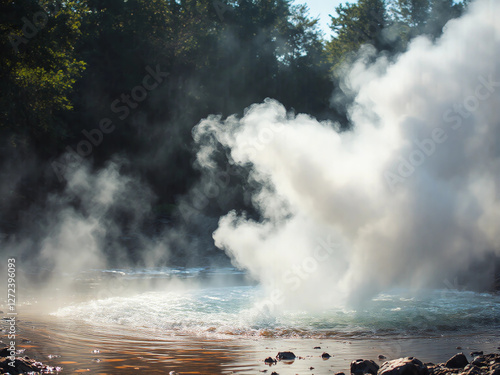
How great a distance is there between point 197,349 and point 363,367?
9.00ft

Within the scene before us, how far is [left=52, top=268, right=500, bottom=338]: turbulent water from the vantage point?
10.2m

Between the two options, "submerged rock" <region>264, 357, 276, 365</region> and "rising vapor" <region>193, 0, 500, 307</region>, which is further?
"rising vapor" <region>193, 0, 500, 307</region>

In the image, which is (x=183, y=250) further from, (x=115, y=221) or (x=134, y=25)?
(x=134, y=25)

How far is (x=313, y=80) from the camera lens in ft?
158

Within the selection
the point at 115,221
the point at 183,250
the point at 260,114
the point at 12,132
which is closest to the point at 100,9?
the point at 12,132

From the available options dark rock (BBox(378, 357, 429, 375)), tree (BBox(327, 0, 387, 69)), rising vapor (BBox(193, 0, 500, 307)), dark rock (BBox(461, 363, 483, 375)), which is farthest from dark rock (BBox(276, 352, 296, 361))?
tree (BBox(327, 0, 387, 69))

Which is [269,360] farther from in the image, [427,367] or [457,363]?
[457,363]

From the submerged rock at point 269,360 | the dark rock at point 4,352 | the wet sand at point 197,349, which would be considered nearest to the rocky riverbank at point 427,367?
the submerged rock at point 269,360

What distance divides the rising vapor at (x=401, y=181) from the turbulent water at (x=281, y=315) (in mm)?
831

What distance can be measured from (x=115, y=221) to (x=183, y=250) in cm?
552

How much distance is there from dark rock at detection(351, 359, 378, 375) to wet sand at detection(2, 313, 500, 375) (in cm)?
30

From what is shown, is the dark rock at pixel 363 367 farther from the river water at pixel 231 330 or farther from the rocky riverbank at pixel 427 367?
the river water at pixel 231 330

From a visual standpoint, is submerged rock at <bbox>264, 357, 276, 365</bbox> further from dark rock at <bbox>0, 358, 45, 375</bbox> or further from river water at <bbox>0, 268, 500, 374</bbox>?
dark rock at <bbox>0, 358, 45, 375</bbox>

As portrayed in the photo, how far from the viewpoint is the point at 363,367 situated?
6.67m
